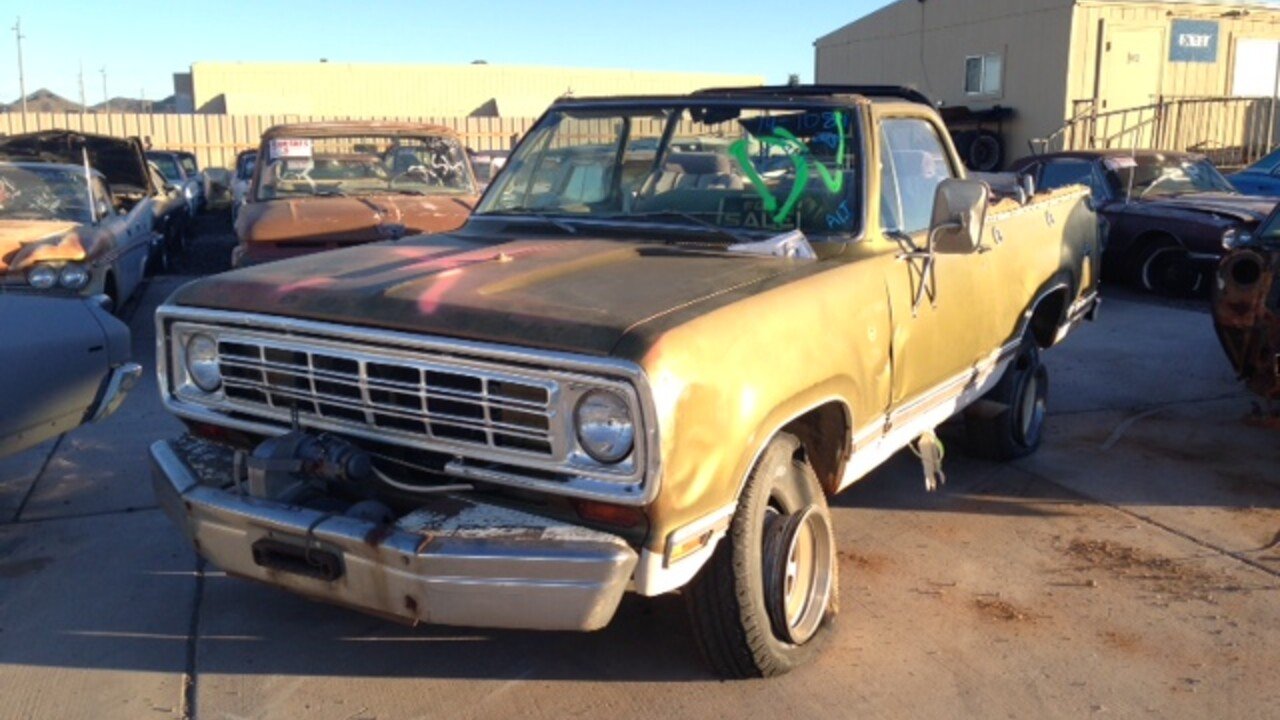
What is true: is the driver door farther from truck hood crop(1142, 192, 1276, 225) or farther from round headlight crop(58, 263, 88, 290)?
truck hood crop(1142, 192, 1276, 225)

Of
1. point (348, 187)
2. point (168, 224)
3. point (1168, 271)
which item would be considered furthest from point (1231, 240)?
point (168, 224)

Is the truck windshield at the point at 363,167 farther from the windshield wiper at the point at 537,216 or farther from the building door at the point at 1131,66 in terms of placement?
the building door at the point at 1131,66

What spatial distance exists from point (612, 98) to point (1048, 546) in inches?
107

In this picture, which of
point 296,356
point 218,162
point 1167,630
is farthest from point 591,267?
point 218,162

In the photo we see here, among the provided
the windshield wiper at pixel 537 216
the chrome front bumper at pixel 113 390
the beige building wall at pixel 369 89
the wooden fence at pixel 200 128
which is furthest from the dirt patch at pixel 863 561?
the beige building wall at pixel 369 89

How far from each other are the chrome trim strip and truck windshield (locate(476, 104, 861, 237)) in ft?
4.97

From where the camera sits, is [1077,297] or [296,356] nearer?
[296,356]

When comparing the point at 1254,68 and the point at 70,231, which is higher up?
the point at 1254,68

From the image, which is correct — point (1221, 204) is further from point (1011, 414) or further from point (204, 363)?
point (204, 363)

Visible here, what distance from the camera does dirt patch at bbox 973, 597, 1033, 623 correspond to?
13.8ft

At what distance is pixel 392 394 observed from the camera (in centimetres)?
341

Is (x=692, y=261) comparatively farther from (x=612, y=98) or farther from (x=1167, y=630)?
(x=1167, y=630)

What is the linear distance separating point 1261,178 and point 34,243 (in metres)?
12.9

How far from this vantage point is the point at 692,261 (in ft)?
13.2
